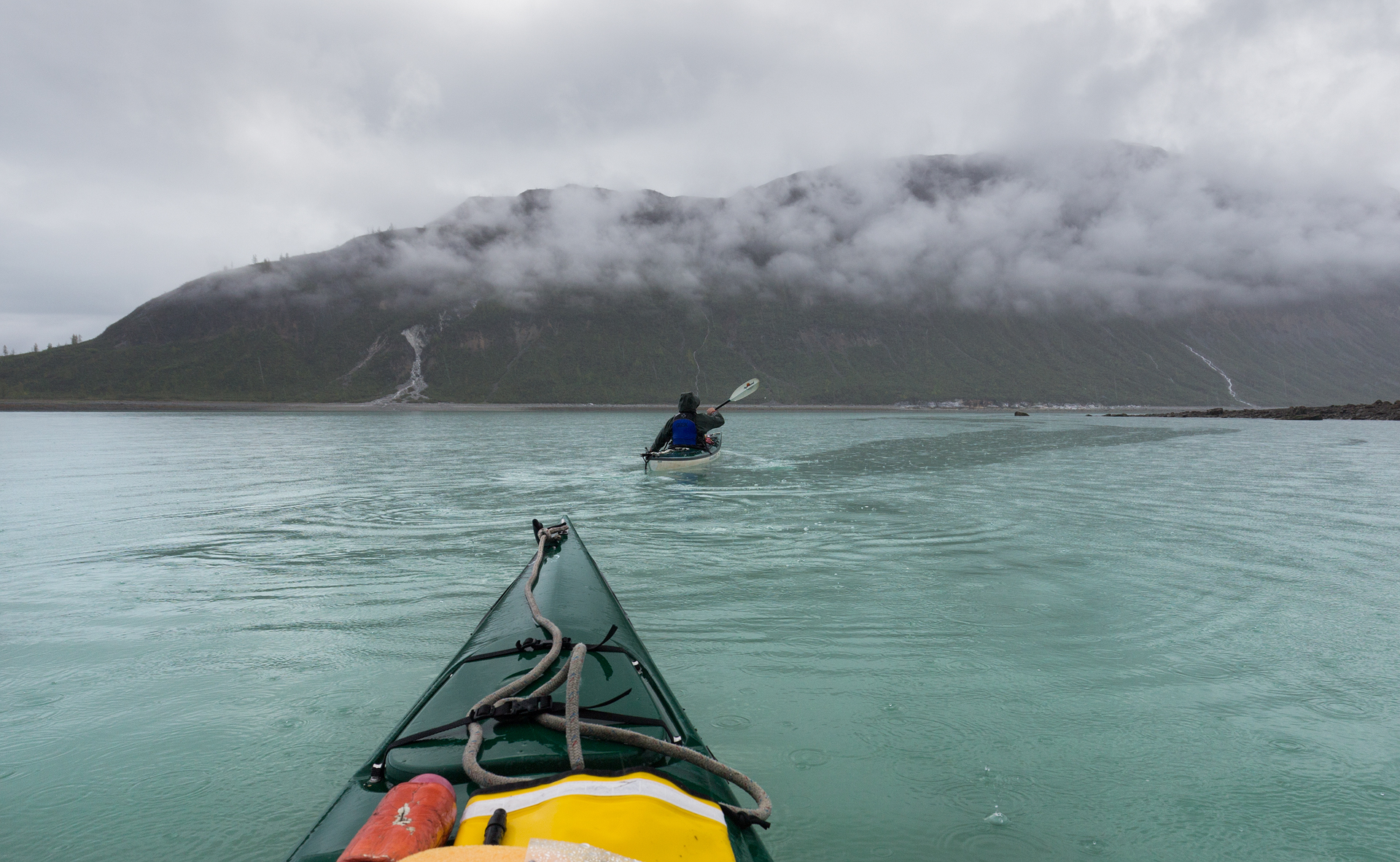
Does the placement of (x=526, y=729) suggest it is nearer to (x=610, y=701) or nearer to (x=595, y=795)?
(x=610, y=701)

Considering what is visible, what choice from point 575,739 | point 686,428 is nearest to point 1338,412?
point 686,428

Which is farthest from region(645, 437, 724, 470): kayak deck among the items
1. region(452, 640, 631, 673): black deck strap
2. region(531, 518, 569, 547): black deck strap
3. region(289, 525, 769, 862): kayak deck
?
region(452, 640, 631, 673): black deck strap

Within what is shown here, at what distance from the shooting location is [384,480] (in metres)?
20.8

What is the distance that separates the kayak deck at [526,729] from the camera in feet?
8.91

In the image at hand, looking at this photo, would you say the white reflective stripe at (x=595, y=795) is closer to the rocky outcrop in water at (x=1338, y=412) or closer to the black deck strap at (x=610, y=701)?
the black deck strap at (x=610, y=701)

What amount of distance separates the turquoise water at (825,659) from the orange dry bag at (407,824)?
1.96 m

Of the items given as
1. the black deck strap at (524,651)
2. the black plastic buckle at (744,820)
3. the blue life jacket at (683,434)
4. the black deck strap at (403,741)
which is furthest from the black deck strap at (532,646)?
the blue life jacket at (683,434)

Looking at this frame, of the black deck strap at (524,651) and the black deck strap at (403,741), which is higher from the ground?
the black deck strap at (524,651)

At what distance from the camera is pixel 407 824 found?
2.31 m

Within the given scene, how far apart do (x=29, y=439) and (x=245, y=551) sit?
4786 centimetres

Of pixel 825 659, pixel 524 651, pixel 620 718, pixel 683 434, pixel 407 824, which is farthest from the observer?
pixel 683 434

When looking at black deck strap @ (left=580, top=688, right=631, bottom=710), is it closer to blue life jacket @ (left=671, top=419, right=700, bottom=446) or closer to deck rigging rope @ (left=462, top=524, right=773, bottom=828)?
deck rigging rope @ (left=462, top=524, right=773, bottom=828)

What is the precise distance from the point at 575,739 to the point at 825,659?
387 centimetres

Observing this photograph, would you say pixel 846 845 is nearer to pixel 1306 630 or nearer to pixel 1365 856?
pixel 1365 856
